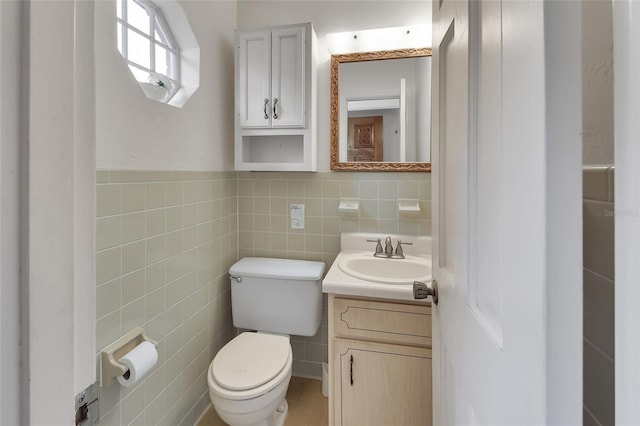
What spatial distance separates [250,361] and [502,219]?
131 centimetres

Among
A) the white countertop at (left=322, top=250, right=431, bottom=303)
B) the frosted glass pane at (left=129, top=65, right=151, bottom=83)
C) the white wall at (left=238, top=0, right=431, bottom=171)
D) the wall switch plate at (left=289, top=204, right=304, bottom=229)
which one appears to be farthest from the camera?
the wall switch plate at (left=289, top=204, right=304, bottom=229)

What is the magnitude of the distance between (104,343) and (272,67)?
1.51 metres

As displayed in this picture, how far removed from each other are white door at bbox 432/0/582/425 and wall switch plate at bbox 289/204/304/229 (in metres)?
1.15

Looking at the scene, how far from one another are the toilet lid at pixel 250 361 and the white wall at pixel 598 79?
1.31 m

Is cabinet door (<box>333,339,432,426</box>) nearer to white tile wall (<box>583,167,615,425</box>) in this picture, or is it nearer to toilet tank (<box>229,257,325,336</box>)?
toilet tank (<box>229,257,325,336</box>)

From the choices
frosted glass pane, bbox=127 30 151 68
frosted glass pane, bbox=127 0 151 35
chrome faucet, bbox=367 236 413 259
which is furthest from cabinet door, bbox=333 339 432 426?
frosted glass pane, bbox=127 0 151 35

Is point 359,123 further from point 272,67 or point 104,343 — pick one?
point 104,343

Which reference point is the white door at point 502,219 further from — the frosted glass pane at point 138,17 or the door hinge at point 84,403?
the frosted glass pane at point 138,17

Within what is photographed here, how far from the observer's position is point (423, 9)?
167cm

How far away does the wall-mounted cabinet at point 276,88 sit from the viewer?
167 centimetres

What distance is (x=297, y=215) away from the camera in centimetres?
189

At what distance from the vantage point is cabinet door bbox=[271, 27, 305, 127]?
5.45 ft

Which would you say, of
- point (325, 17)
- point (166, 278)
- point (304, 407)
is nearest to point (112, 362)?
point (166, 278)

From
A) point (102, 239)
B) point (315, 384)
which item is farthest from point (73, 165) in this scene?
point (315, 384)
